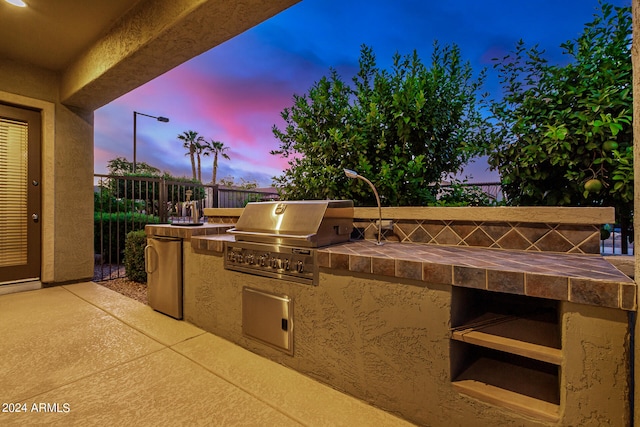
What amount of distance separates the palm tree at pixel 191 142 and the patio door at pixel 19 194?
20181 millimetres

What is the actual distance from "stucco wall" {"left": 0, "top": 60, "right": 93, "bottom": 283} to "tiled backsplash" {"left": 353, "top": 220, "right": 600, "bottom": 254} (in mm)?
4356

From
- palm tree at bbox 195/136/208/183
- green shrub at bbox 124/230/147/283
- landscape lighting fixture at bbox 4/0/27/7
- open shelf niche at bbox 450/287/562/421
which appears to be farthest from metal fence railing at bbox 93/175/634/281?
palm tree at bbox 195/136/208/183

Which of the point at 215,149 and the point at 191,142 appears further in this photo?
the point at 215,149

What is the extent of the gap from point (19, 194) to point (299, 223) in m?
4.29

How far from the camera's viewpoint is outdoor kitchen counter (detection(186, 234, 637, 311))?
0.99 meters

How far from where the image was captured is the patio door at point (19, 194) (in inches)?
142

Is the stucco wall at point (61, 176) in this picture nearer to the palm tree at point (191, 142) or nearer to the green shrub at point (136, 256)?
the green shrub at point (136, 256)

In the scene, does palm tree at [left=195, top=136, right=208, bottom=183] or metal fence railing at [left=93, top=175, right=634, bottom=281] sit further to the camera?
palm tree at [left=195, top=136, right=208, bottom=183]

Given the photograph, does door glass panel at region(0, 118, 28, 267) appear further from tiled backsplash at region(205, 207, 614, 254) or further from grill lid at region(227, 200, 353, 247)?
tiled backsplash at region(205, 207, 614, 254)

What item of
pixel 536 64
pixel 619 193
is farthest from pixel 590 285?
pixel 536 64

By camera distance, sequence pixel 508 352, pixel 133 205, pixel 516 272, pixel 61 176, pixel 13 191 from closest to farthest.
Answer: pixel 516 272
pixel 508 352
pixel 13 191
pixel 61 176
pixel 133 205

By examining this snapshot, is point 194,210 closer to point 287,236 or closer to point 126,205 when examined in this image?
→ point 287,236

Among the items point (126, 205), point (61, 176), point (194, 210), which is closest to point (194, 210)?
point (194, 210)

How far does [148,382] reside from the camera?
1771 mm
